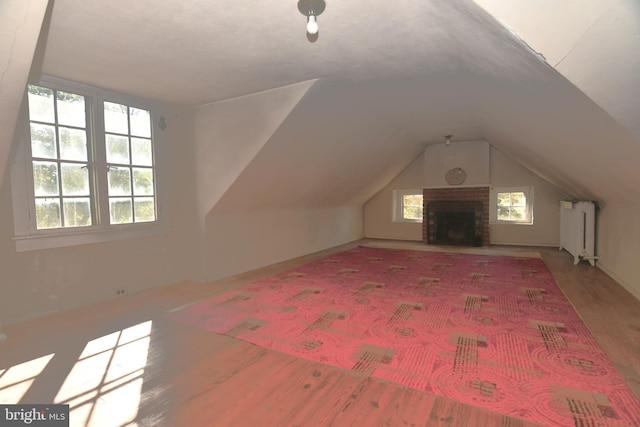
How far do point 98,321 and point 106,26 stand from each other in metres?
2.42

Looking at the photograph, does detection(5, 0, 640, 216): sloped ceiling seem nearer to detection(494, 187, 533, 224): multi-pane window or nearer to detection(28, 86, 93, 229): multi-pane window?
detection(28, 86, 93, 229): multi-pane window

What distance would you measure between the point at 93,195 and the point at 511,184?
741cm

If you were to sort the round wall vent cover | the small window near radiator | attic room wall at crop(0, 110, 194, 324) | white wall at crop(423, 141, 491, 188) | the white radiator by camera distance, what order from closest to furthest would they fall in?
1. attic room wall at crop(0, 110, 194, 324)
2. the white radiator
3. white wall at crop(423, 141, 491, 188)
4. the round wall vent cover
5. the small window near radiator

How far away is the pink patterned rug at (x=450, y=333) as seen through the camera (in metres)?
1.73

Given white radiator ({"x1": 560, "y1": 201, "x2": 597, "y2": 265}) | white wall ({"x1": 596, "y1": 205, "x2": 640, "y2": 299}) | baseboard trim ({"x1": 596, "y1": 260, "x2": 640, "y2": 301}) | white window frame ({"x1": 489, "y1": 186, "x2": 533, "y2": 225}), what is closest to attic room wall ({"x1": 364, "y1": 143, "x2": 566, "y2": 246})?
white window frame ({"x1": 489, "y1": 186, "x2": 533, "y2": 225})

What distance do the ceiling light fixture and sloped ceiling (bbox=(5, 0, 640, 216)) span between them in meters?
0.10

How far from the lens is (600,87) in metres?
1.46

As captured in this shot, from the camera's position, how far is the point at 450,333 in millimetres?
2510

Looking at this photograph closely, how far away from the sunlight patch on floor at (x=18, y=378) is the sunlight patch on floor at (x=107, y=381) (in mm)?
196

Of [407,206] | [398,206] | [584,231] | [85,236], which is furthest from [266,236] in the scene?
[584,231]

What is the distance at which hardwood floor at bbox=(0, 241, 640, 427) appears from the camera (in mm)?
1595

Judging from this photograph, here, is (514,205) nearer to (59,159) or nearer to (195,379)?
(195,379)

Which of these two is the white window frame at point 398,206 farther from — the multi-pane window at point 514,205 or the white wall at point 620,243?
the white wall at point 620,243

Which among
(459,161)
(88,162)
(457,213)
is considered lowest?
(457,213)
